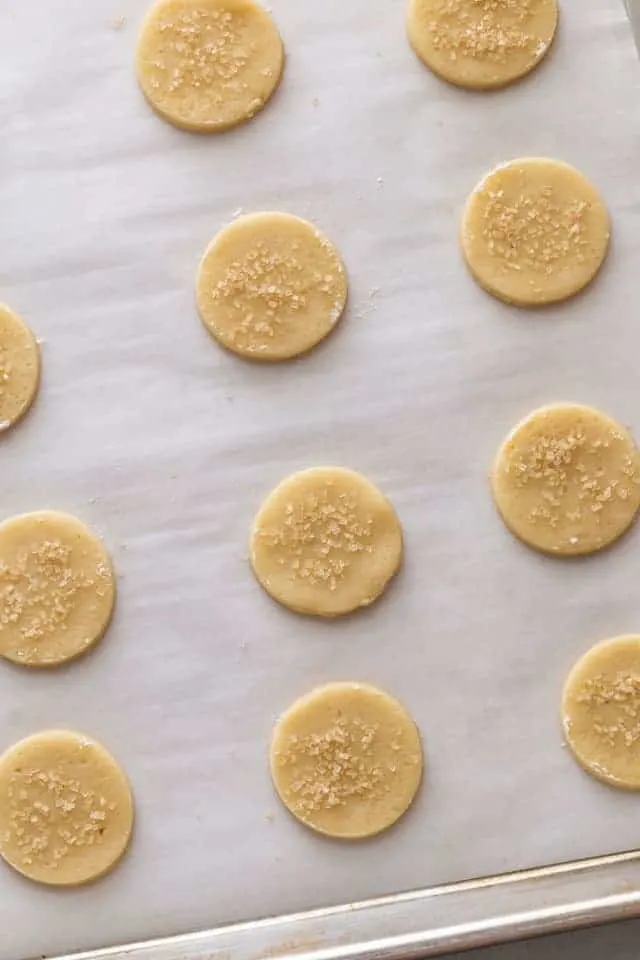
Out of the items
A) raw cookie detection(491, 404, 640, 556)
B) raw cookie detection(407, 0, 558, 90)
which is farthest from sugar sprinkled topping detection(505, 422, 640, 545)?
raw cookie detection(407, 0, 558, 90)

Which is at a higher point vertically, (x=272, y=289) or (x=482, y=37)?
(x=482, y=37)

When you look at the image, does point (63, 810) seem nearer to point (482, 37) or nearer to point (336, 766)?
point (336, 766)

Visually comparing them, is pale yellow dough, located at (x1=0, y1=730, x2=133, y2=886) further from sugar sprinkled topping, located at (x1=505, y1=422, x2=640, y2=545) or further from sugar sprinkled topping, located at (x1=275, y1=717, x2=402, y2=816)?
sugar sprinkled topping, located at (x1=505, y1=422, x2=640, y2=545)

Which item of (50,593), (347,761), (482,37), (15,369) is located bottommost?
(347,761)

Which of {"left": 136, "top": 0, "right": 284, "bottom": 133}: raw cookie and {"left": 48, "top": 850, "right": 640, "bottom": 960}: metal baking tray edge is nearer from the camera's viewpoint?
{"left": 48, "top": 850, "right": 640, "bottom": 960}: metal baking tray edge

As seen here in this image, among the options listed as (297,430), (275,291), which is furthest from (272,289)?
(297,430)

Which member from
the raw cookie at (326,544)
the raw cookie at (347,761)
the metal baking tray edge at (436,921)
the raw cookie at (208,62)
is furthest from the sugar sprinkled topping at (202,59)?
the metal baking tray edge at (436,921)

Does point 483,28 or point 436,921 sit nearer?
point 436,921
